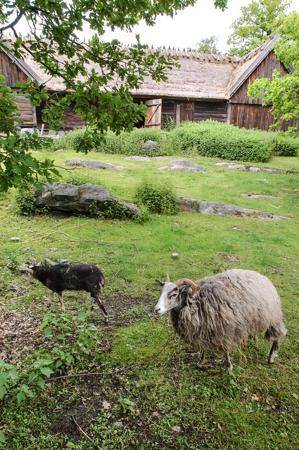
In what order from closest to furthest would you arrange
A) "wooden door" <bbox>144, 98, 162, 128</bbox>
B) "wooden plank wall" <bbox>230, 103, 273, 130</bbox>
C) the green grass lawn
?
the green grass lawn → "wooden door" <bbox>144, 98, 162, 128</bbox> → "wooden plank wall" <bbox>230, 103, 273, 130</bbox>

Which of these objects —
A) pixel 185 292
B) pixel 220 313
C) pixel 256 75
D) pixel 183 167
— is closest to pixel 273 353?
pixel 220 313

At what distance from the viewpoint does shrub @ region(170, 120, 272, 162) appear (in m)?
21.2

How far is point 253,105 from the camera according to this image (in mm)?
28891

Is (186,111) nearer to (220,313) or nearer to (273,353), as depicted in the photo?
(273,353)

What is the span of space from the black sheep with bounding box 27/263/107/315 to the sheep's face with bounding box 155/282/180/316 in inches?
56.0

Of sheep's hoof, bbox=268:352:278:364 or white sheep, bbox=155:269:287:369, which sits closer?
white sheep, bbox=155:269:287:369

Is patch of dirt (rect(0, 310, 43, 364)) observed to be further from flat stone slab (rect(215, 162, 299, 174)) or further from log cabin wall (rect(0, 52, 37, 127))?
log cabin wall (rect(0, 52, 37, 127))

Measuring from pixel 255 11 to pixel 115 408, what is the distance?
52.1 m

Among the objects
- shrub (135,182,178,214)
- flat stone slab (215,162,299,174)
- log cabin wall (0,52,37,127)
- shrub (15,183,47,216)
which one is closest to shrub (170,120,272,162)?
flat stone slab (215,162,299,174)

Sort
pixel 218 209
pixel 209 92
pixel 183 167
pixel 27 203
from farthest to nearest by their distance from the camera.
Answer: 1. pixel 209 92
2. pixel 183 167
3. pixel 218 209
4. pixel 27 203

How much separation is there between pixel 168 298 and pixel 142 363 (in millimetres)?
1165

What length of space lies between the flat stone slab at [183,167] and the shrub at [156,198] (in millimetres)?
5881

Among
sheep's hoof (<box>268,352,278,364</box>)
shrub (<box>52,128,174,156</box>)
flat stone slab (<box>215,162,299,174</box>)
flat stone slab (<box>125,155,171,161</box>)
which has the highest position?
shrub (<box>52,128,174,156</box>)

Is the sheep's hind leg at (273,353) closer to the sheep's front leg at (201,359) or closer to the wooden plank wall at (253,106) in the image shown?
the sheep's front leg at (201,359)
